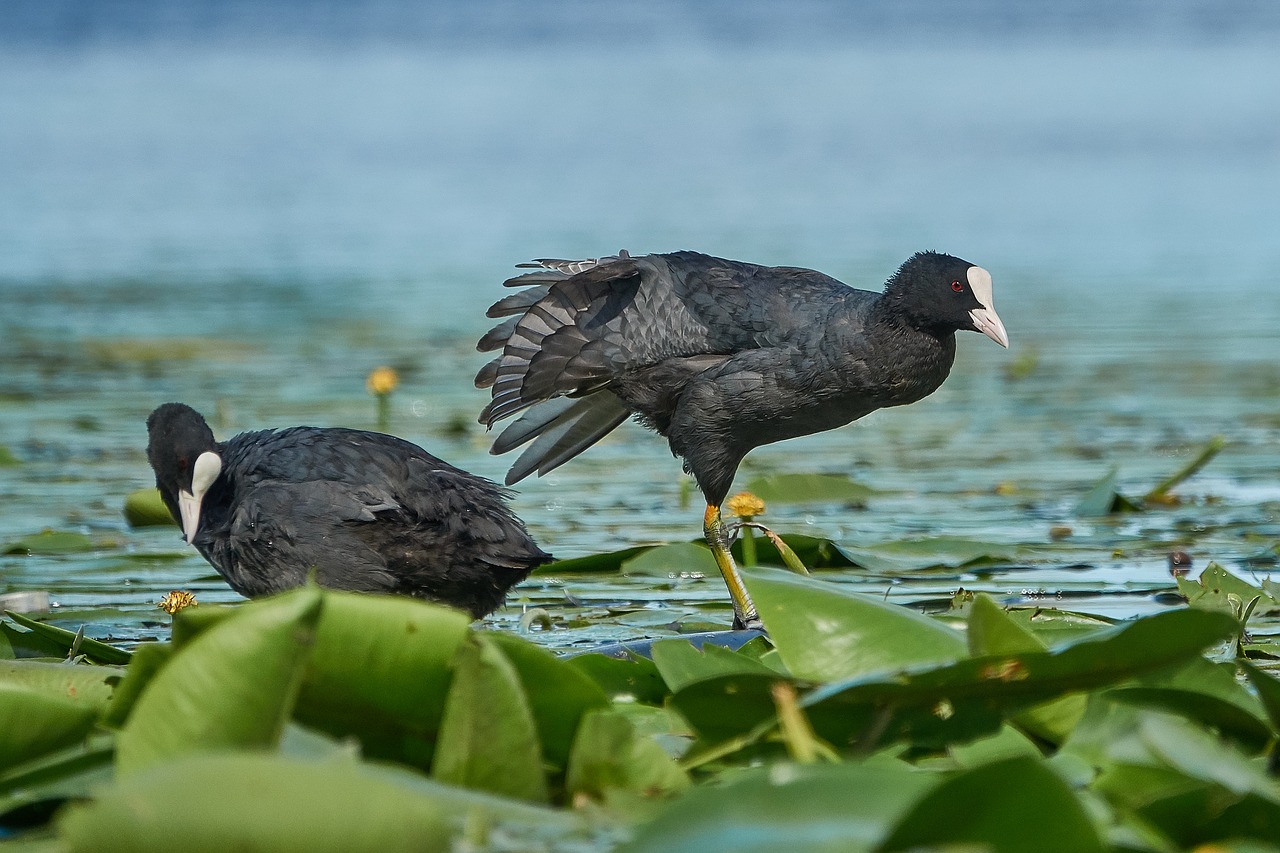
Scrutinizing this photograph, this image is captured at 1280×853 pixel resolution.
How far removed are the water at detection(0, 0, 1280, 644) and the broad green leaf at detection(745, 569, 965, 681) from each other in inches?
51.9

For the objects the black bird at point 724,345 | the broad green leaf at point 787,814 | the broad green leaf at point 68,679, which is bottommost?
the broad green leaf at point 68,679

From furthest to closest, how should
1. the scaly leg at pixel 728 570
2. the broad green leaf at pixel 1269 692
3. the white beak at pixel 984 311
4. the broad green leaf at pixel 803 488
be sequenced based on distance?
the broad green leaf at pixel 803 488, the white beak at pixel 984 311, the scaly leg at pixel 728 570, the broad green leaf at pixel 1269 692

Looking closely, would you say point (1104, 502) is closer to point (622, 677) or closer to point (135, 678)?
point (622, 677)

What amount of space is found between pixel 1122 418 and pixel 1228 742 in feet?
16.4

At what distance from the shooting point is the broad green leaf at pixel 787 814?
5.99 ft

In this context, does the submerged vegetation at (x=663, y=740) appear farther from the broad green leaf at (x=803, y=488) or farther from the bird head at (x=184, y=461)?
the broad green leaf at (x=803, y=488)

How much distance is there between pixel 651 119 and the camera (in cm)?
3183

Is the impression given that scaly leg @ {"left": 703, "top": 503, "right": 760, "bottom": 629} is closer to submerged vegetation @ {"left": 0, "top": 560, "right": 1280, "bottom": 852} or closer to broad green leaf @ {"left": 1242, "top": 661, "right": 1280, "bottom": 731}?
submerged vegetation @ {"left": 0, "top": 560, "right": 1280, "bottom": 852}

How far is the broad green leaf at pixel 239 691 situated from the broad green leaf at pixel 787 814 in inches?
21.6

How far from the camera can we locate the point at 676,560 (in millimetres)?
4777

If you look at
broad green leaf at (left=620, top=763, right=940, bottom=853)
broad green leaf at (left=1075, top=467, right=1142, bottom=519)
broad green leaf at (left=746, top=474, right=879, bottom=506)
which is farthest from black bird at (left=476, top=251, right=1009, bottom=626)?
broad green leaf at (left=620, top=763, right=940, bottom=853)

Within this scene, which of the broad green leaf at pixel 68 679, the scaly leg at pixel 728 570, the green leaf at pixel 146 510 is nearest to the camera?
the broad green leaf at pixel 68 679

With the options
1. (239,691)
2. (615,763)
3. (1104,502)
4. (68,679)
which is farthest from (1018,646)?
(1104,502)

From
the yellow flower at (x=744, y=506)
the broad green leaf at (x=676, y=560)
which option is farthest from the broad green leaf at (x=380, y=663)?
the broad green leaf at (x=676, y=560)
